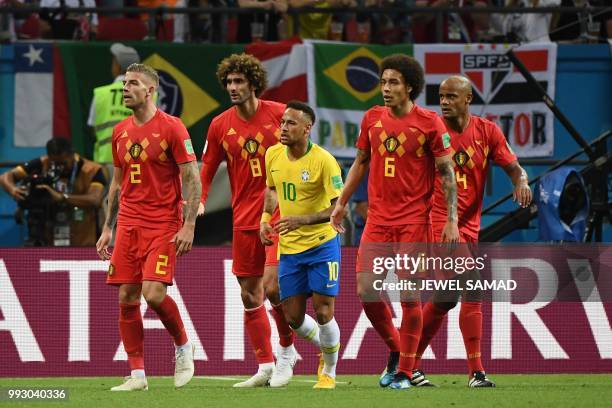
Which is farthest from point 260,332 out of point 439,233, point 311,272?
point 439,233

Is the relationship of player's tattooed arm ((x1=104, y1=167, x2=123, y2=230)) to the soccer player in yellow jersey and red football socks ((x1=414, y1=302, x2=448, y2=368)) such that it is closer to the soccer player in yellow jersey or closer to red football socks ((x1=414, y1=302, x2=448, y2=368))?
the soccer player in yellow jersey

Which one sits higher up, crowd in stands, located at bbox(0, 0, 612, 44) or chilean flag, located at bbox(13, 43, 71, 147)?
crowd in stands, located at bbox(0, 0, 612, 44)

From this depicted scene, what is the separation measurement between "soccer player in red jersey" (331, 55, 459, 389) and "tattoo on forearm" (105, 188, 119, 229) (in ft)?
6.01

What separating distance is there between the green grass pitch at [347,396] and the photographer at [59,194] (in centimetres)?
330

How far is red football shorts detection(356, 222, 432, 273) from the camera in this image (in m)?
11.7

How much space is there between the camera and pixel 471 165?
1216 centimetres

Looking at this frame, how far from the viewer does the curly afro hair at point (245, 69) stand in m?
12.3

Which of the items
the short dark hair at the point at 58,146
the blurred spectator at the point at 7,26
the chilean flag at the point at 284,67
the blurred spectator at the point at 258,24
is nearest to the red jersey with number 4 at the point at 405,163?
the short dark hair at the point at 58,146

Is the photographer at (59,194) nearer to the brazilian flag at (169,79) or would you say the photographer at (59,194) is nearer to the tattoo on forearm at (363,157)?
the brazilian flag at (169,79)

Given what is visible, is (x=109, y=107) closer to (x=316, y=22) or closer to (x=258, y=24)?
(x=258, y=24)

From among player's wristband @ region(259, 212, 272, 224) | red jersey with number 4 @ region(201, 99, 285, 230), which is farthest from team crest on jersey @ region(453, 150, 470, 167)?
player's wristband @ region(259, 212, 272, 224)

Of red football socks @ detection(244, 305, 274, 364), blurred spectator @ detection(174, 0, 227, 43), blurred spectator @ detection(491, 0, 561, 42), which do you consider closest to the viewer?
red football socks @ detection(244, 305, 274, 364)

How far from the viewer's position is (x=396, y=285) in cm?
1198

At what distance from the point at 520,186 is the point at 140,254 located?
10.1 feet
